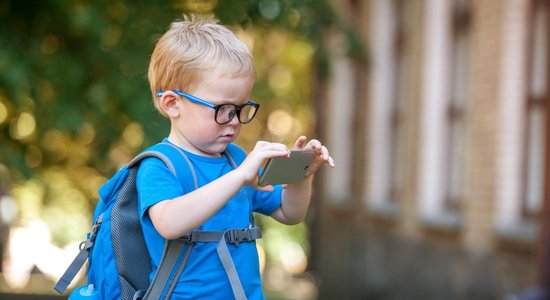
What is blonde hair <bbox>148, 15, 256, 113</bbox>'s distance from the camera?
295cm

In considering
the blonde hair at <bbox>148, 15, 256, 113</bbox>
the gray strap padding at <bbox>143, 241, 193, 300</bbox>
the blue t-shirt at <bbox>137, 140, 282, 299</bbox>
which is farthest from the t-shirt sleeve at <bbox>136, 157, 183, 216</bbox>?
the blonde hair at <bbox>148, 15, 256, 113</bbox>

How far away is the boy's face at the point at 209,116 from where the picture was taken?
296 cm

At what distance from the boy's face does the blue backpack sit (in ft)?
0.18

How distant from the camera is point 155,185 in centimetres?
288

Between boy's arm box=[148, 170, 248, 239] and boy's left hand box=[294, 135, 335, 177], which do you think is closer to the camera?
boy's arm box=[148, 170, 248, 239]

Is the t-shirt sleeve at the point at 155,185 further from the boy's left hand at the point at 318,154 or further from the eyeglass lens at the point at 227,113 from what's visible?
the boy's left hand at the point at 318,154

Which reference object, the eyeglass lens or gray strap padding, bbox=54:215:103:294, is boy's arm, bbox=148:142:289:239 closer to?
the eyeglass lens

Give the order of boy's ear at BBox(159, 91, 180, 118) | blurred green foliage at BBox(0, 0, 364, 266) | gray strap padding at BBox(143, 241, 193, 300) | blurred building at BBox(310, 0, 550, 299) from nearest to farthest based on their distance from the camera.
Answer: gray strap padding at BBox(143, 241, 193, 300) → boy's ear at BBox(159, 91, 180, 118) → blurred green foliage at BBox(0, 0, 364, 266) → blurred building at BBox(310, 0, 550, 299)

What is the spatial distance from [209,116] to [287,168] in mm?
231

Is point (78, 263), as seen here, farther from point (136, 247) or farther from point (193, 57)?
point (193, 57)

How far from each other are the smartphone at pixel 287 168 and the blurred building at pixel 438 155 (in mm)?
5230

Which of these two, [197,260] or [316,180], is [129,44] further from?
[316,180]

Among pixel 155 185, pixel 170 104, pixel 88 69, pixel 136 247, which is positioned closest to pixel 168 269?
pixel 136 247

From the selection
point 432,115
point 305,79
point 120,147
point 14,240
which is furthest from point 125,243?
point 305,79
